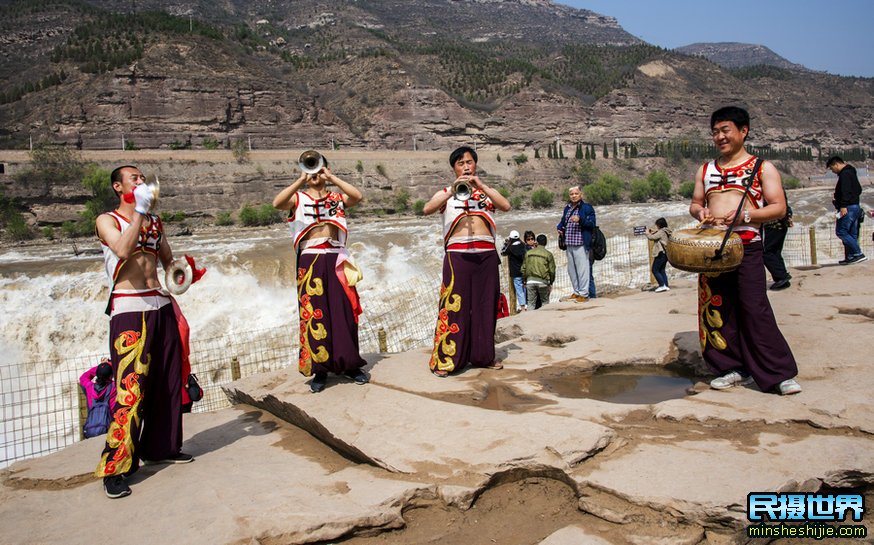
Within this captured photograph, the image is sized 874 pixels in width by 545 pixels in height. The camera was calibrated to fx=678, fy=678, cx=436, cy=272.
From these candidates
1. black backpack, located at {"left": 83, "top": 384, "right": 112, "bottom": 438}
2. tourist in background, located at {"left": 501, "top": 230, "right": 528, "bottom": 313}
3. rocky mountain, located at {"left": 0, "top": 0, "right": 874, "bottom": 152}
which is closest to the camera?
black backpack, located at {"left": 83, "top": 384, "right": 112, "bottom": 438}

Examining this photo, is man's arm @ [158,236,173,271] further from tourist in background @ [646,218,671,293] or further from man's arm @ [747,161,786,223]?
tourist in background @ [646,218,671,293]

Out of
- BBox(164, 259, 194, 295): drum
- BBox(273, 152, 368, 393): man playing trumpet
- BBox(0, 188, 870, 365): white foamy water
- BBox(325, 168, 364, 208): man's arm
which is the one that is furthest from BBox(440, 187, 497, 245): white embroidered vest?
BBox(0, 188, 870, 365): white foamy water

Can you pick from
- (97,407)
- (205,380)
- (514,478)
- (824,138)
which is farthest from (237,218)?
(824,138)

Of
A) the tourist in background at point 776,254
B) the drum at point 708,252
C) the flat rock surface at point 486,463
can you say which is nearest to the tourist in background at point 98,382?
the flat rock surface at point 486,463

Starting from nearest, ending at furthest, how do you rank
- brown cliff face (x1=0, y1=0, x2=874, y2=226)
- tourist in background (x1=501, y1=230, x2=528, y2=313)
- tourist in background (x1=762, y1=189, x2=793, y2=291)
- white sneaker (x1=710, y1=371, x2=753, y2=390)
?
1. white sneaker (x1=710, y1=371, x2=753, y2=390)
2. tourist in background (x1=762, y1=189, x2=793, y2=291)
3. tourist in background (x1=501, y1=230, x2=528, y2=313)
4. brown cliff face (x1=0, y1=0, x2=874, y2=226)

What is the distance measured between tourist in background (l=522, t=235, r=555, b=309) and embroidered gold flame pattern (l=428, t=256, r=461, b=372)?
4.40m

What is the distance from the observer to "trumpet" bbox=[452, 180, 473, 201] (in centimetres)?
573

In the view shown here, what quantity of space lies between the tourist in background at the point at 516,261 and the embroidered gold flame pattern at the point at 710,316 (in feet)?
18.9

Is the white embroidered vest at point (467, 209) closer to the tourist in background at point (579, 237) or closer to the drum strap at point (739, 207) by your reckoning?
the drum strap at point (739, 207)

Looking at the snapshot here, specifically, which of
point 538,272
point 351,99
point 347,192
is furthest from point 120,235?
point 351,99

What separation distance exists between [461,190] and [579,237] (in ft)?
14.2

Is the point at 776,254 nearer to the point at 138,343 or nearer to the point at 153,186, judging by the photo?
the point at 153,186

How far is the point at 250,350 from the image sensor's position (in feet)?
41.8

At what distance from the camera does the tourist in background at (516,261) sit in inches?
421
